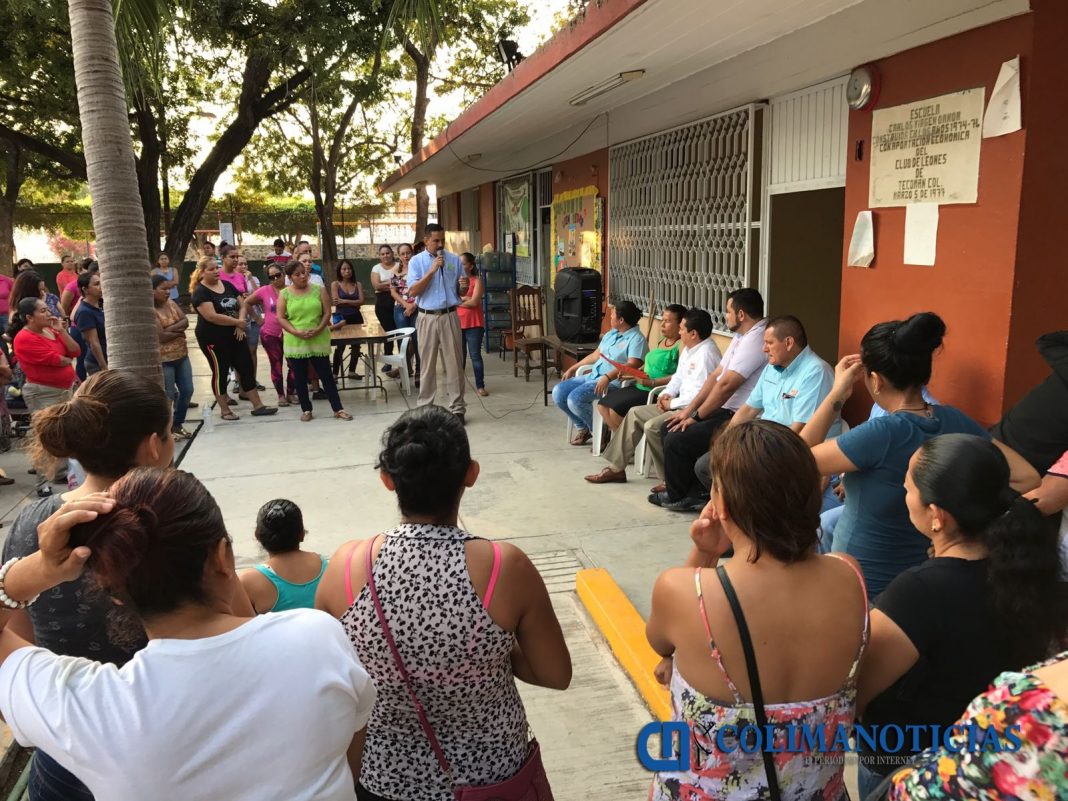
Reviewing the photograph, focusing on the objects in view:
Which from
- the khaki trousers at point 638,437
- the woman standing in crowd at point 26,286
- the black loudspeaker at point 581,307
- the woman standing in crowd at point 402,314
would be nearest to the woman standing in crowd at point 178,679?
the khaki trousers at point 638,437

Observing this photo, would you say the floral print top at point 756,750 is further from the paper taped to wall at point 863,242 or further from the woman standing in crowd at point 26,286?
the woman standing in crowd at point 26,286

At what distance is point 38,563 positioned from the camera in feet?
4.25

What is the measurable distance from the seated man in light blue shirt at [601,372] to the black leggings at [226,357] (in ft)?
8.74

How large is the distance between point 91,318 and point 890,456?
6.46 metres

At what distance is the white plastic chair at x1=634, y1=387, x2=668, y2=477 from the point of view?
5535mm

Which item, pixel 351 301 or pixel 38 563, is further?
pixel 351 301

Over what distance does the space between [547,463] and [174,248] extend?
1219 cm

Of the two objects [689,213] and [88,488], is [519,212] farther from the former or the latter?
[88,488]

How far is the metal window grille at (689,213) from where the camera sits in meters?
5.71

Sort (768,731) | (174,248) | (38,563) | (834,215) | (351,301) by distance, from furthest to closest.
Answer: (174,248) < (351,301) < (834,215) < (768,731) < (38,563)

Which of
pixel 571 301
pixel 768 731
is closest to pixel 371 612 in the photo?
pixel 768 731

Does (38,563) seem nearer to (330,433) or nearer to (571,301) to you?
(330,433)

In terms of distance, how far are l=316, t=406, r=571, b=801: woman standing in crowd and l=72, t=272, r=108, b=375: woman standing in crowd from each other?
19.4 feet

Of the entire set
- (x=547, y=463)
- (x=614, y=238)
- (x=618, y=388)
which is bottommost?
(x=547, y=463)
